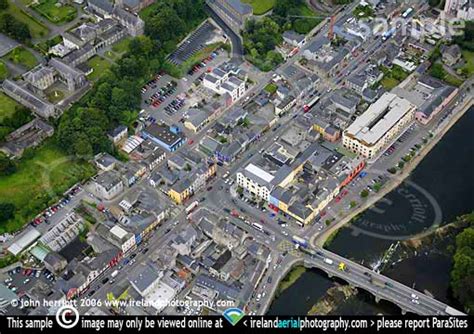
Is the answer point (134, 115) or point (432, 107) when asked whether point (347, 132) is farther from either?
point (134, 115)

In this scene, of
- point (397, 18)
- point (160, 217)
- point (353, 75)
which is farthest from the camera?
point (397, 18)

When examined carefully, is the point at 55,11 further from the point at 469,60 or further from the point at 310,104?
the point at 469,60

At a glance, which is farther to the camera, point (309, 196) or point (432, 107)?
point (432, 107)

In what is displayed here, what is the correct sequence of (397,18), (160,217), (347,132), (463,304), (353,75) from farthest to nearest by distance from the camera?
(397,18) → (353,75) → (347,132) → (160,217) → (463,304)

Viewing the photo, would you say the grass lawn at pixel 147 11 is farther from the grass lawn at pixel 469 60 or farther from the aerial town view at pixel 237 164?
the grass lawn at pixel 469 60

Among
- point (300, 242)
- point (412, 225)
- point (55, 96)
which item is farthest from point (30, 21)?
point (412, 225)

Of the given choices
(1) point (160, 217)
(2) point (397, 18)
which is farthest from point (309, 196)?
(2) point (397, 18)

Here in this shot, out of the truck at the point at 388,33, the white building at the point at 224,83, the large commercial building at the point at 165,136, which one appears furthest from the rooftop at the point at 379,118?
the large commercial building at the point at 165,136
